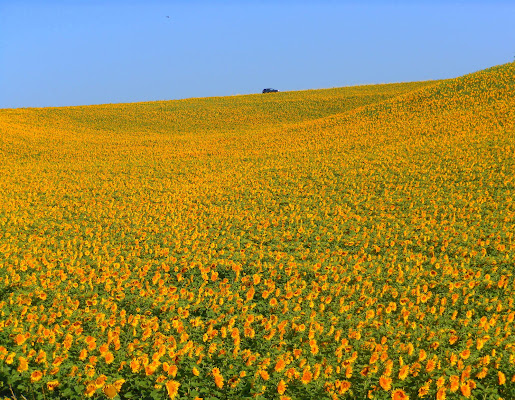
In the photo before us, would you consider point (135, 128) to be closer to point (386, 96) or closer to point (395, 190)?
point (386, 96)

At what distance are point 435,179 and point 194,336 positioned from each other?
1194cm

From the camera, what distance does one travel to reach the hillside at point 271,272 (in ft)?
16.5

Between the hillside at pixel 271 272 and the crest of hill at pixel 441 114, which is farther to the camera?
the crest of hill at pixel 441 114

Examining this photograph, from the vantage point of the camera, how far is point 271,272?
8.58 metres

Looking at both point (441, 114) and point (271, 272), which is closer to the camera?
point (271, 272)

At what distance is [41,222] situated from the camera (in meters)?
13.0

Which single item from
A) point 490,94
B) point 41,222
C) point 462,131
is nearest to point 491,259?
point 41,222

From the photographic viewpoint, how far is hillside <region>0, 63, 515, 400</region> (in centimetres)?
504

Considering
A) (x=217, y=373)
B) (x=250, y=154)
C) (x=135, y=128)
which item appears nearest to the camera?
(x=217, y=373)

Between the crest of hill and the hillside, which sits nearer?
the hillside

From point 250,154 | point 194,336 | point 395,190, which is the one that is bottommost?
point 194,336

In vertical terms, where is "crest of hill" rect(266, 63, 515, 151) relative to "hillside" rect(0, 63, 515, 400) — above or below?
above

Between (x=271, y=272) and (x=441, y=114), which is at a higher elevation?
(x=441, y=114)

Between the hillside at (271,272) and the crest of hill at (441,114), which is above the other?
the crest of hill at (441,114)
